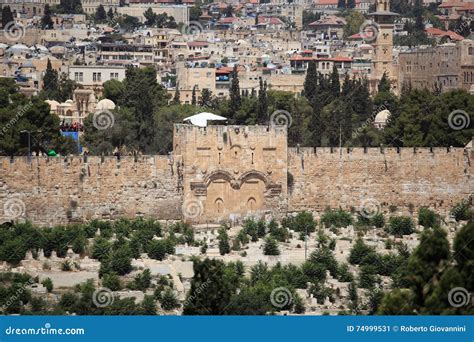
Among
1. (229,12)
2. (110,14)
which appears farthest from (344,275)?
(229,12)

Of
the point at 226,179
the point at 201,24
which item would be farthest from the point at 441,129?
the point at 201,24

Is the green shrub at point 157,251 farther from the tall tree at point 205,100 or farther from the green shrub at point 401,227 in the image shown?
the tall tree at point 205,100

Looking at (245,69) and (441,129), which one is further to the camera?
(245,69)

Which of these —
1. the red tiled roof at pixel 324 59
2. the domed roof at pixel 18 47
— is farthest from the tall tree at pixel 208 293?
the domed roof at pixel 18 47

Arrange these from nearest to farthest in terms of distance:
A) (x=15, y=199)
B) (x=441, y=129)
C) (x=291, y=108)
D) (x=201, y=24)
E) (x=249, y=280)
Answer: (x=249, y=280), (x=15, y=199), (x=441, y=129), (x=291, y=108), (x=201, y=24)

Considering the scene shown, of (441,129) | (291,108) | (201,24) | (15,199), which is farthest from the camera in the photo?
(201,24)

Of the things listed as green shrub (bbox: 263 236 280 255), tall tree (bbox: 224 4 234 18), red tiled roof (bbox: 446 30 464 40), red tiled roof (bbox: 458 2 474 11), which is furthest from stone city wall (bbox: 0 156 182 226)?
tall tree (bbox: 224 4 234 18)

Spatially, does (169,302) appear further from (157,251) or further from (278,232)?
(278,232)

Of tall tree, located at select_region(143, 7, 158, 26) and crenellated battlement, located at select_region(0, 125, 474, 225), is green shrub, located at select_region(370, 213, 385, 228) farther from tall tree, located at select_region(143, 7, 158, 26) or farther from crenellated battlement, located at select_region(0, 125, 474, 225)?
tall tree, located at select_region(143, 7, 158, 26)

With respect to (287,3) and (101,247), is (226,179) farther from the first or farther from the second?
(287,3)
